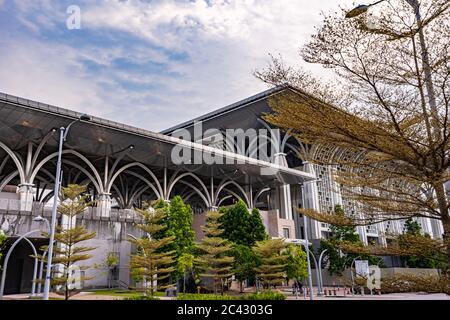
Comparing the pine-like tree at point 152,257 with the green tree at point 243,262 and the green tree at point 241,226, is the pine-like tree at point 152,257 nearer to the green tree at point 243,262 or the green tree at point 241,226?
the green tree at point 243,262

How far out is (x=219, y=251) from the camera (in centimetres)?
2616

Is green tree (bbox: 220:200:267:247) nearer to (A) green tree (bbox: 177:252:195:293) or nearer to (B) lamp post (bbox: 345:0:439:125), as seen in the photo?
(A) green tree (bbox: 177:252:195:293)

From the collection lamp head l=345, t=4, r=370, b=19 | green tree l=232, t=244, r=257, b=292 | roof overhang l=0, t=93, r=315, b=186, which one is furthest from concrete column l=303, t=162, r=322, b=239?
lamp head l=345, t=4, r=370, b=19

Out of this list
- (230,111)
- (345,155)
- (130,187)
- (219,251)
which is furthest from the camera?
(130,187)

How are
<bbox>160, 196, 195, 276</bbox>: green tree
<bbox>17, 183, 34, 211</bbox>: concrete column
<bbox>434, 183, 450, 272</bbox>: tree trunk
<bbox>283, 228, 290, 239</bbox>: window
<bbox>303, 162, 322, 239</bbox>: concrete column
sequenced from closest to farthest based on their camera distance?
<bbox>434, 183, 450, 272</bbox>: tree trunk
<bbox>160, 196, 195, 276</bbox>: green tree
<bbox>17, 183, 34, 211</bbox>: concrete column
<bbox>283, 228, 290, 239</bbox>: window
<bbox>303, 162, 322, 239</bbox>: concrete column

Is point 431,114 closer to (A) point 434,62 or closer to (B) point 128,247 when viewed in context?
(A) point 434,62

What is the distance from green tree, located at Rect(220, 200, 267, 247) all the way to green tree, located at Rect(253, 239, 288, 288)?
176 inches

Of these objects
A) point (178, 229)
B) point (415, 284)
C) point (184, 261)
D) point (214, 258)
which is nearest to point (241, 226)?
point (214, 258)

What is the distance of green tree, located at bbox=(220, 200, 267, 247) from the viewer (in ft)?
103

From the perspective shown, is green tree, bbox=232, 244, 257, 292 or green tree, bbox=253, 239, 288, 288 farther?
green tree, bbox=232, 244, 257, 292

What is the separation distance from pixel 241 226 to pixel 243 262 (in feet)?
15.8

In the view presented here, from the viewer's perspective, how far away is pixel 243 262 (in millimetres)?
27328
